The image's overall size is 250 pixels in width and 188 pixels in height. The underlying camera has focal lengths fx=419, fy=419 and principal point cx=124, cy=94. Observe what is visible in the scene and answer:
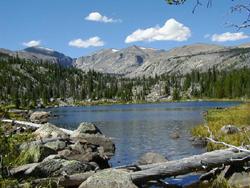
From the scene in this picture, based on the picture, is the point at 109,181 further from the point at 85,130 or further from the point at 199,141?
the point at 199,141

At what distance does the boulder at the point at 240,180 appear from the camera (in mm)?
18786

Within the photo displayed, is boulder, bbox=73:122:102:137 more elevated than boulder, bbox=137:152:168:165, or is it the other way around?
boulder, bbox=73:122:102:137

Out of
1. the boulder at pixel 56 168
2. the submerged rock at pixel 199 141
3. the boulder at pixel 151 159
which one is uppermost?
the boulder at pixel 56 168

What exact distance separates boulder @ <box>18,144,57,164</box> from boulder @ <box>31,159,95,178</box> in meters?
2.92

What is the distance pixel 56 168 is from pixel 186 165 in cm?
644

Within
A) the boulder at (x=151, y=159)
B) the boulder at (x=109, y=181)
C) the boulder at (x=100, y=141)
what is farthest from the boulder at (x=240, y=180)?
the boulder at (x=100, y=141)

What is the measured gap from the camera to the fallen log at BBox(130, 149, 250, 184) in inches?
739

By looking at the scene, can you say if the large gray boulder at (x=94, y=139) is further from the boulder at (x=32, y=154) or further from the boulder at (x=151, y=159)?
Result: the boulder at (x=32, y=154)

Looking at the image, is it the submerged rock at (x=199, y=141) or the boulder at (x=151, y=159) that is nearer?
the boulder at (x=151, y=159)

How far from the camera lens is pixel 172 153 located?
116 ft

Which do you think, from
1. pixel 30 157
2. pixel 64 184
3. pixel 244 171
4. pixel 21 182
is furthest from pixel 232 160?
pixel 30 157

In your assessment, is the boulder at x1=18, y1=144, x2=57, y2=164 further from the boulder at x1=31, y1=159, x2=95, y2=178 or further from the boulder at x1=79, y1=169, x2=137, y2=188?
the boulder at x1=79, y1=169, x2=137, y2=188

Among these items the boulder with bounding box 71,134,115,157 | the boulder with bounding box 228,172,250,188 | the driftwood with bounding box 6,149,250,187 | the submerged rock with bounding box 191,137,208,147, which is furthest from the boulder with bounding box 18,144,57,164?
the submerged rock with bounding box 191,137,208,147

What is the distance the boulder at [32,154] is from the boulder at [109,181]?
7.27 m
